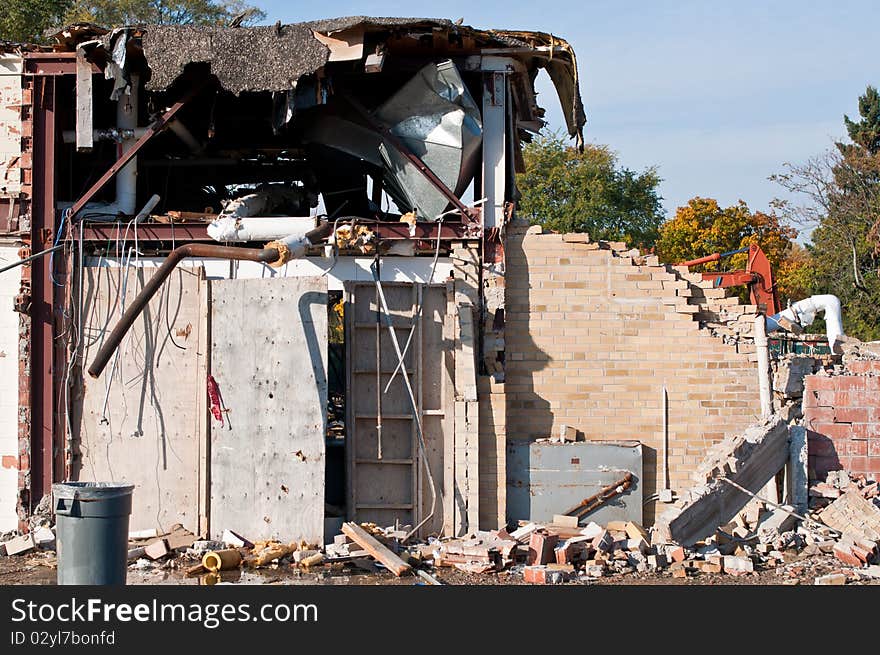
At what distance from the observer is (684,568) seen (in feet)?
34.5

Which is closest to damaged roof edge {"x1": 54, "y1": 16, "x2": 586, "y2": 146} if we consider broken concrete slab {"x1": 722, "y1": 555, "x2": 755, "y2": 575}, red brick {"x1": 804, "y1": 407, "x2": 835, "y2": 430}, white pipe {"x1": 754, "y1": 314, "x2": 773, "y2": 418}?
white pipe {"x1": 754, "y1": 314, "x2": 773, "y2": 418}

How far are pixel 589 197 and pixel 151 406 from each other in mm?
33565

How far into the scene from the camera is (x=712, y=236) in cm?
4378

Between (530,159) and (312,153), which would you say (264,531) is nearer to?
(312,153)

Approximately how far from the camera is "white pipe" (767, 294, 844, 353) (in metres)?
18.5

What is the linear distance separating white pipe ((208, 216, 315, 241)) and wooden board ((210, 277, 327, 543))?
3.45 feet

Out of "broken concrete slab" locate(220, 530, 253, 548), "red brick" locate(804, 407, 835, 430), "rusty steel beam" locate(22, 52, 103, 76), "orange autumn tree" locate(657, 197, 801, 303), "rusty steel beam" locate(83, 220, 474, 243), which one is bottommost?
"broken concrete slab" locate(220, 530, 253, 548)

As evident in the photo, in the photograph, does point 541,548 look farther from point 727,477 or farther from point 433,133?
point 433,133

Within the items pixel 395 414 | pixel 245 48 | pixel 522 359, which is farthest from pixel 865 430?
pixel 245 48

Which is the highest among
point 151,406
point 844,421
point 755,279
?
point 755,279

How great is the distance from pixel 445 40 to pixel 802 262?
118 ft

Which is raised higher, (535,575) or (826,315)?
(826,315)

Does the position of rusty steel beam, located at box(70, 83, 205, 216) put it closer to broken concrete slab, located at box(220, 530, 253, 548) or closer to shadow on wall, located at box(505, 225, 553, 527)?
shadow on wall, located at box(505, 225, 553, 527)
